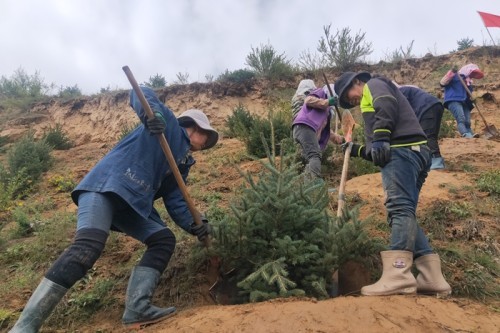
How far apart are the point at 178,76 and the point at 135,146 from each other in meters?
11.7

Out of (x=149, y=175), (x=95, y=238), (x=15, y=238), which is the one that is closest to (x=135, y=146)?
(x=149, y=175)

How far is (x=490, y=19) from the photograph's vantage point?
34.4 feet

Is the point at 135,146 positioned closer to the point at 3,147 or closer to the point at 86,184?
the point at 86,184

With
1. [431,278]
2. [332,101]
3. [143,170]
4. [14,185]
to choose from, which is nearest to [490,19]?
[332,101]

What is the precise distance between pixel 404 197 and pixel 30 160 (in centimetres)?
819

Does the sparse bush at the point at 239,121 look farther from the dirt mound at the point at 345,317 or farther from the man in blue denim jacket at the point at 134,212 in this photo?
the dirt mound at the point at 345,317

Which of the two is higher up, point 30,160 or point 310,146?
point 30,160

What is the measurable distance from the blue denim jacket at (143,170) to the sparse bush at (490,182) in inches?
157

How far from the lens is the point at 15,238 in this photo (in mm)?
5316

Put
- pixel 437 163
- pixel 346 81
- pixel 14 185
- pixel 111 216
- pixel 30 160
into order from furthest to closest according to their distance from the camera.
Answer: pixel 30 160, pixel 14 185, pixel 437 163, pixel 346 81, pixel 111 216

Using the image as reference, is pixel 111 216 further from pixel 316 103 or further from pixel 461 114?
pixel 461 114

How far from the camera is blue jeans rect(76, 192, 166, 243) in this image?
2840 millimetres

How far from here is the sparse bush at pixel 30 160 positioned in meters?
8.77

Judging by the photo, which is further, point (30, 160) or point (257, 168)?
point (30, 160)
